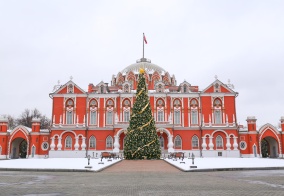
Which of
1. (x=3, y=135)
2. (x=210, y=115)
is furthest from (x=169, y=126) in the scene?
(x=3, y=135)

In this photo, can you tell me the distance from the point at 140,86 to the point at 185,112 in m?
12.5

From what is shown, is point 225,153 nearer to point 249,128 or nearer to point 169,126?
point 249,128

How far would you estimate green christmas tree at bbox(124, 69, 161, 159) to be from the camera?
120ft

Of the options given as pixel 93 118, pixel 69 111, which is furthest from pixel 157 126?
pixel 69 111

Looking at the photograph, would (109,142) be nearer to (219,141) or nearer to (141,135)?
(141,135)

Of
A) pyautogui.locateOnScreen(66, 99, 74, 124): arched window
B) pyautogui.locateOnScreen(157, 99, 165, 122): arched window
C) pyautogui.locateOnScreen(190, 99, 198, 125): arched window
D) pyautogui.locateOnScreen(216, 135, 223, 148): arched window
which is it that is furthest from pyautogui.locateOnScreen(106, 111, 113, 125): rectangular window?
pyautogui.locateOnScreen(216, 135, 223, 148): arched window

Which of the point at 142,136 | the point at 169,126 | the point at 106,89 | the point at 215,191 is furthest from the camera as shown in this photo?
the point at 106,89

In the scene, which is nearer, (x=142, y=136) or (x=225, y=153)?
(x=142, y=136)

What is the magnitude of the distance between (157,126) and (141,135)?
30.9 ft

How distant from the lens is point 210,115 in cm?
4838

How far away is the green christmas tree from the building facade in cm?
868

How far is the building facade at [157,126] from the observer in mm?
46969

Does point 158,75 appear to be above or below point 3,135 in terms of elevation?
above

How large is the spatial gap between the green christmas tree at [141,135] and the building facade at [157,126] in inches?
342
